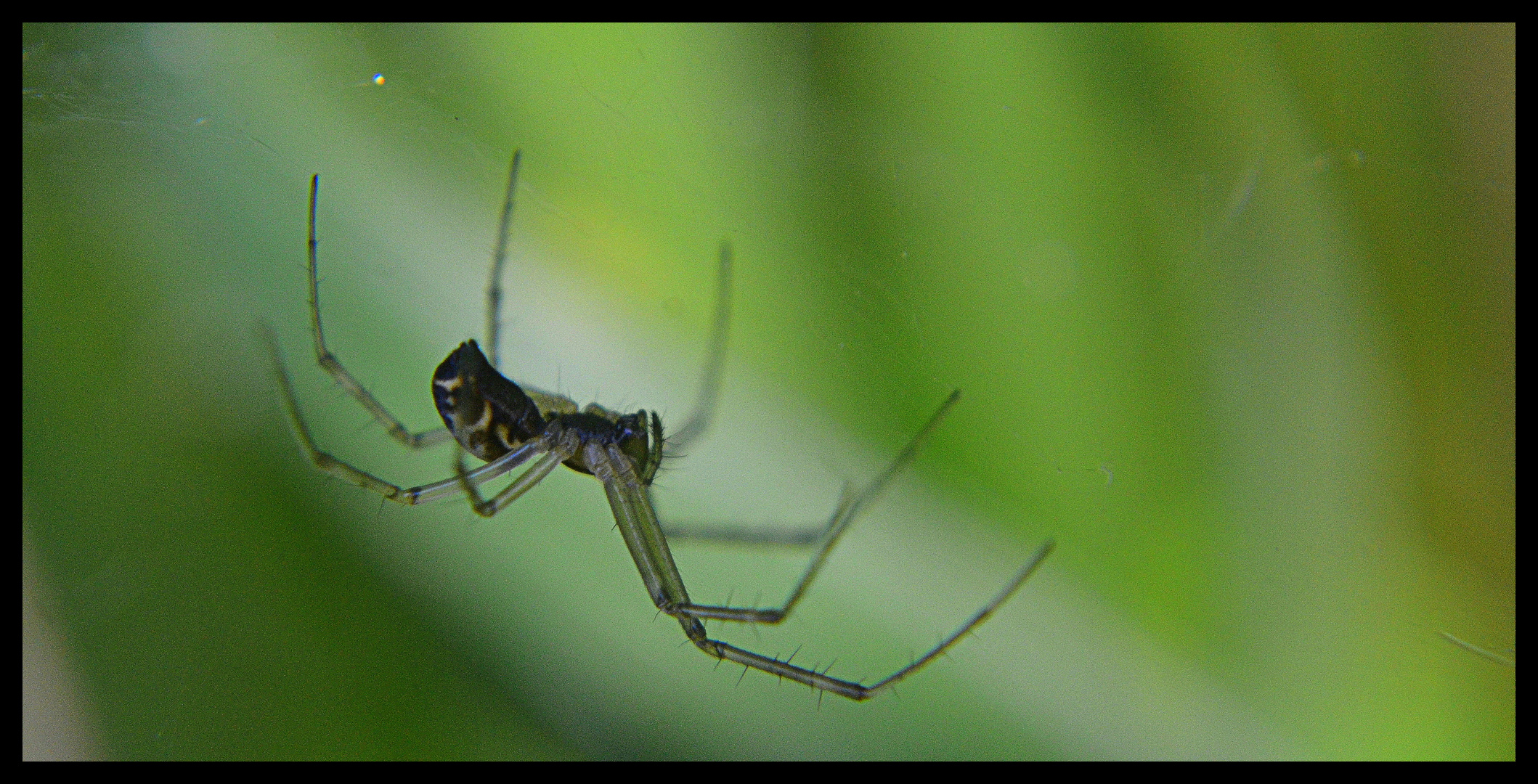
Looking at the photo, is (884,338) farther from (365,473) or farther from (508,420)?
(365,473)

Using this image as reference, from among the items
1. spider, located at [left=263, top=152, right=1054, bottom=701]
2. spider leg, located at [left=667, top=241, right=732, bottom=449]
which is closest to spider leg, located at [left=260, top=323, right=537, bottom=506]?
spider, located at [left=263, top=152, right=1054, bottom=701]

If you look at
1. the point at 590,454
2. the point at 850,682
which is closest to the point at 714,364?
the point at 590,454

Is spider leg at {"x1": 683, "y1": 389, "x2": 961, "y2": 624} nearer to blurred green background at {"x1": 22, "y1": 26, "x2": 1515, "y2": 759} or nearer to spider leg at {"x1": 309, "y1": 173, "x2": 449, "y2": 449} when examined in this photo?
blurred green background at {"x1": 22, "y1": 26, "x2": 1515, "y2": 759}

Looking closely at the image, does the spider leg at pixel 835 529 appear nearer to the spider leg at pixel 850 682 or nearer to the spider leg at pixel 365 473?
the spider leg at pixel 850 682

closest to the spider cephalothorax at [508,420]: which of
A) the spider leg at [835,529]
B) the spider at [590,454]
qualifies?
the spider at [590,454]

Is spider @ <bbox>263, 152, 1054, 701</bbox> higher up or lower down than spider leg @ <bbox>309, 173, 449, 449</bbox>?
higher up

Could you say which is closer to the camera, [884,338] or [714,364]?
[884,338]
